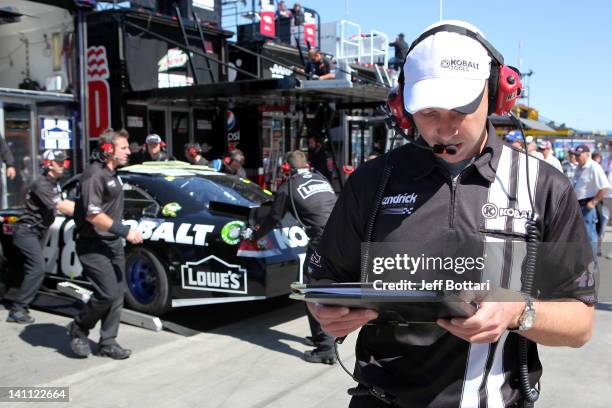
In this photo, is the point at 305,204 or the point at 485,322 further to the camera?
the point at 305,204

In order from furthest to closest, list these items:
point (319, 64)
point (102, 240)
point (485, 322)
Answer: point (319, 64) → point (102, 240) → point (485, 322)

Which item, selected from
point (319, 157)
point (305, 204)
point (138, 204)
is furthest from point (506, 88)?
point (319, 157)

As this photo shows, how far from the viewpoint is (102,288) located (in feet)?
15.9

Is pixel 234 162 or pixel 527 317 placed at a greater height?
pixel 234 162

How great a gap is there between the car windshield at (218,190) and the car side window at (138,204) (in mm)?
316

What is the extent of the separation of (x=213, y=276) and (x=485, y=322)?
4.50m

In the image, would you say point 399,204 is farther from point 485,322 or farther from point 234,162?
point 234,162

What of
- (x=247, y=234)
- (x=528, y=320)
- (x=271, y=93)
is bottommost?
(x=247, y=234)

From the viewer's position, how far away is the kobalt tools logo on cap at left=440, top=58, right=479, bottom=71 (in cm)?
149

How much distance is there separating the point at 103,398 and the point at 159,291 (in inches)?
70.3

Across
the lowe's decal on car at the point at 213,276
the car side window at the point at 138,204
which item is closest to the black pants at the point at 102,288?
the lowe's decal on car at the point at 213,276

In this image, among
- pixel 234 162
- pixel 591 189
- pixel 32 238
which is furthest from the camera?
pixel 234 162

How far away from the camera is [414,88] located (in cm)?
152

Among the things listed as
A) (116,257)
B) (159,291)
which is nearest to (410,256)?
(116,257)
